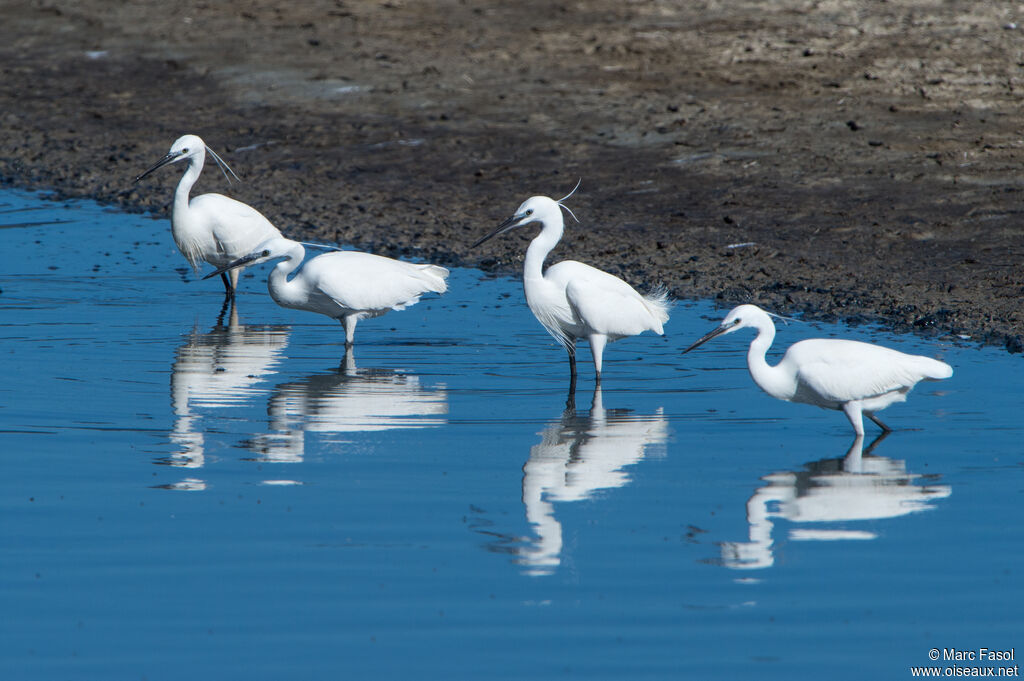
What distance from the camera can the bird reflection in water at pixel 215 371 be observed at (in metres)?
7.11

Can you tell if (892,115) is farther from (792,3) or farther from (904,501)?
(904,501)

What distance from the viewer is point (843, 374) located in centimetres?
707

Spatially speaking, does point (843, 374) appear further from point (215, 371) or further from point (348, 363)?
point (215, 371)

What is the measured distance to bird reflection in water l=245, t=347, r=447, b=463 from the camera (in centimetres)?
714

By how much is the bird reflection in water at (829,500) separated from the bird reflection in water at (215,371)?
2.46 metres

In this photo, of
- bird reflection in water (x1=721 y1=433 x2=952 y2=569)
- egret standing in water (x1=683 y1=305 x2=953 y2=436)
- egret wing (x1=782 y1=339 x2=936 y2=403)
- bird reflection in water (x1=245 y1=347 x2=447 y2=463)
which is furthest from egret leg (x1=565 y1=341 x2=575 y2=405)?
bird reflection in water (x1=721 y1=433 x2=952 y2=569)

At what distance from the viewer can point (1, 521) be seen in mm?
5883

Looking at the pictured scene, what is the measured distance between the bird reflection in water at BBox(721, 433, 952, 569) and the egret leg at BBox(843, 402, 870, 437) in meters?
0.32

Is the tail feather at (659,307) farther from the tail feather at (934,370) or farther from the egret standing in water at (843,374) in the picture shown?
the tail feather at (934,370)

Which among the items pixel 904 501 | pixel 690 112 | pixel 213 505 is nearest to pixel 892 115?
pixel 690 112

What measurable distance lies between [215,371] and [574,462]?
2.86 meters

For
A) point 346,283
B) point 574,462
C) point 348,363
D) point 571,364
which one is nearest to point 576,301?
point 571,364

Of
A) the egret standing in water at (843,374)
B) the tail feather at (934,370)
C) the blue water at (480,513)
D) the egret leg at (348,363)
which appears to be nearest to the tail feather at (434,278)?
the blue water at (480,513)

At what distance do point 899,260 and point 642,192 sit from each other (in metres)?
2.74
